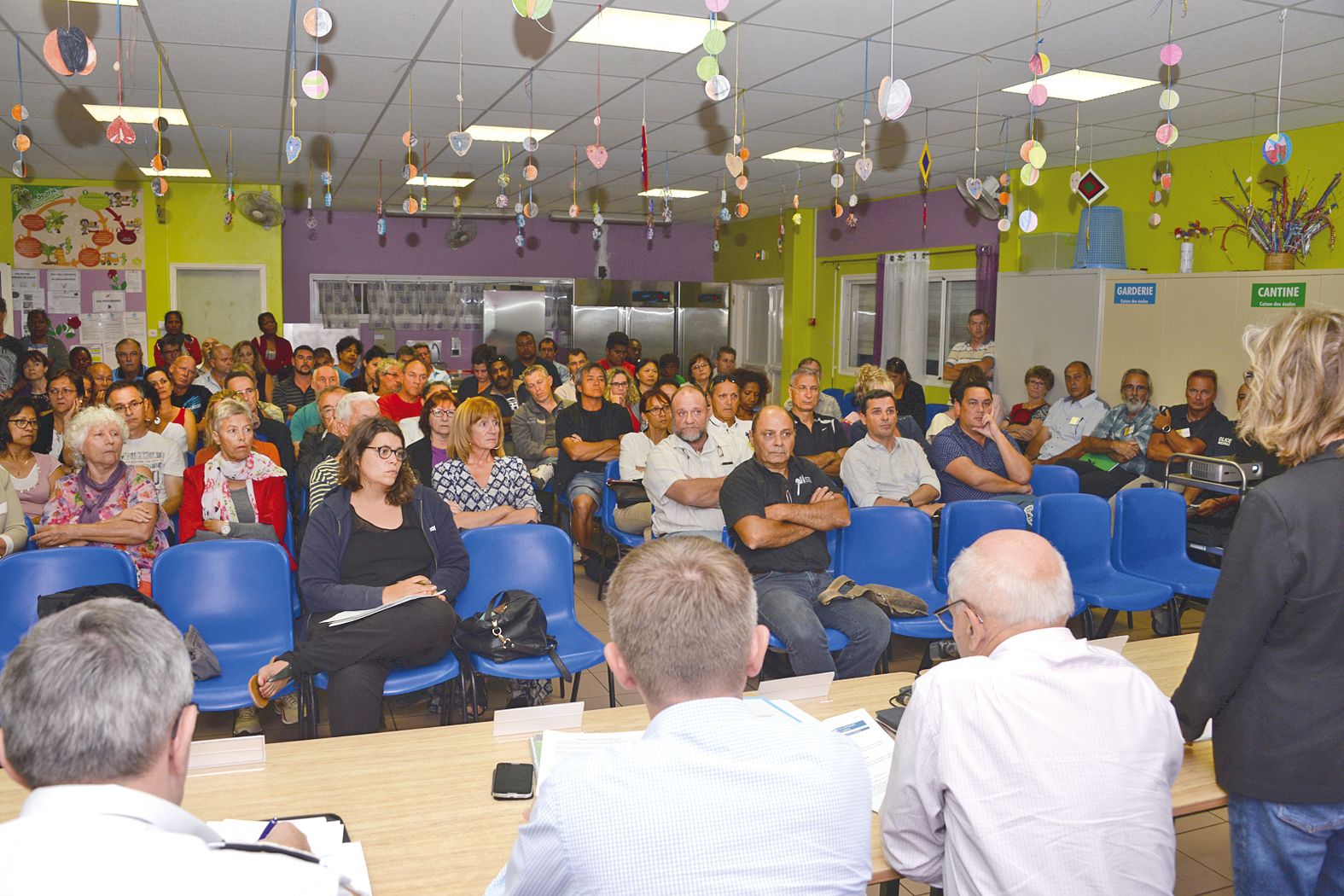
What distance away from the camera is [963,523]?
461 cm

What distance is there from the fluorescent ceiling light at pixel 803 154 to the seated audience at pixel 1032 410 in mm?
2412

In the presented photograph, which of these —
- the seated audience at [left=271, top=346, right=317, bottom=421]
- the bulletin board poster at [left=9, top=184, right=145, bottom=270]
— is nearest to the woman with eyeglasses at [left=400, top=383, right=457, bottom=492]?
the seated audience at [left=271, top=346, right=317, bottom=421]

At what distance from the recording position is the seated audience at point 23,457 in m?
4.62

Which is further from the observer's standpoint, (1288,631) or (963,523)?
(963,523)

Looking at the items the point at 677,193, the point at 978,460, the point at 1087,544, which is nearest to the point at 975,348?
the point at 677,193

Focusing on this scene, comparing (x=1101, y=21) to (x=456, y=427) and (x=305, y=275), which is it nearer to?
(x=456, y=427)

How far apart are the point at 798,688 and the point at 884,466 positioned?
3061mm

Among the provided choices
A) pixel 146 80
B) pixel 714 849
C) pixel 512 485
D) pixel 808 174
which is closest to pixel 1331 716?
pixel 714 849

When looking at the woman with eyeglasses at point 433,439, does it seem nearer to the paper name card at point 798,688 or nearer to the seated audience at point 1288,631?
the paper name card at point 798,688

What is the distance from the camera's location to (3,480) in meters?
4.16

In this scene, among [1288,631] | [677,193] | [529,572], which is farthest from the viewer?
[677,193]

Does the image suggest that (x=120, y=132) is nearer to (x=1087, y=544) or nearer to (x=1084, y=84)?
(x=1087, y=544)

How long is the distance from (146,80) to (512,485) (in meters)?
3.74

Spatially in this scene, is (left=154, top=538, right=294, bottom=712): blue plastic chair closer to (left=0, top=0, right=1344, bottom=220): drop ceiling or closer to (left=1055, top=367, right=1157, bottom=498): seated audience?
(left=0, top=0, right=1344, bottom=220): drop ceiling
